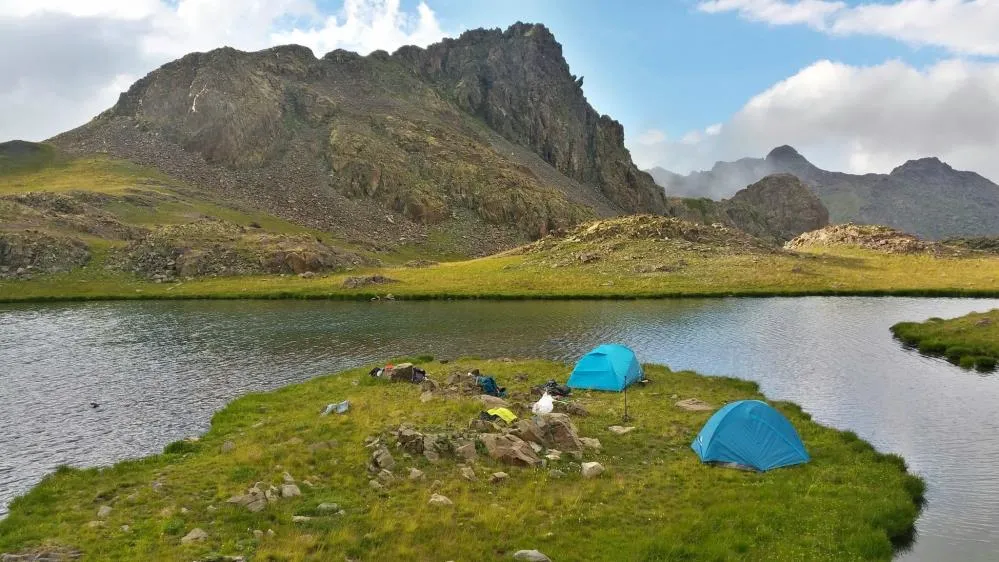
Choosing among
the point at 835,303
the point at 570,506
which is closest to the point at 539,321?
the point at 835,303

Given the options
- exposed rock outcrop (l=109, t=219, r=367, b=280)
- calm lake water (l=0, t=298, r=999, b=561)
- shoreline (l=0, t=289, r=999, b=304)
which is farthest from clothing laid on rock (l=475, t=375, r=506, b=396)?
exposed rock outcrop (l=109, t=219, r=367, b=280)

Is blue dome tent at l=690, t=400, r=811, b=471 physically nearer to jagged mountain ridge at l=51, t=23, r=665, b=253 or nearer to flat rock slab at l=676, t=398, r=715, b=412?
flat rock slab at l=676, t=398, r=715, b=412

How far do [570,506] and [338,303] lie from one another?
65501 mm

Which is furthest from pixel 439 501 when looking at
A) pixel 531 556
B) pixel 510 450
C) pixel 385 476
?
pixel 510 450

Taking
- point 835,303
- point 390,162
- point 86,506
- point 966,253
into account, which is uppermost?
point 390,162

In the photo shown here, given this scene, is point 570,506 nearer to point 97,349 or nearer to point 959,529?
point 959,529

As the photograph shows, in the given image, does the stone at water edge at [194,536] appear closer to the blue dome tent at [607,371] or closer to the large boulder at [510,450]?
the large boulder at [510,450]

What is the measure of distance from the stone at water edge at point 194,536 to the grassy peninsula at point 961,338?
44970mm

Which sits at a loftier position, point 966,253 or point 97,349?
point 966,253

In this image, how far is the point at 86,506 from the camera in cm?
1769

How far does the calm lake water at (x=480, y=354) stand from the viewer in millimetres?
23594

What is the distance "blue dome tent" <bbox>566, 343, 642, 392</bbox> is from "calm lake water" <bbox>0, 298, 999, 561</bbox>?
772 cm

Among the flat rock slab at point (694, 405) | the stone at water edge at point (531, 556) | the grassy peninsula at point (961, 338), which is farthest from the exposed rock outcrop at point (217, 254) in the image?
the stone at water edge at point (531, 556)

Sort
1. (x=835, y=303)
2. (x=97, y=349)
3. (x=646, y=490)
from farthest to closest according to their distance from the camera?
(x=835, y=303), (x=97, y=349), (x=646, y=490)
